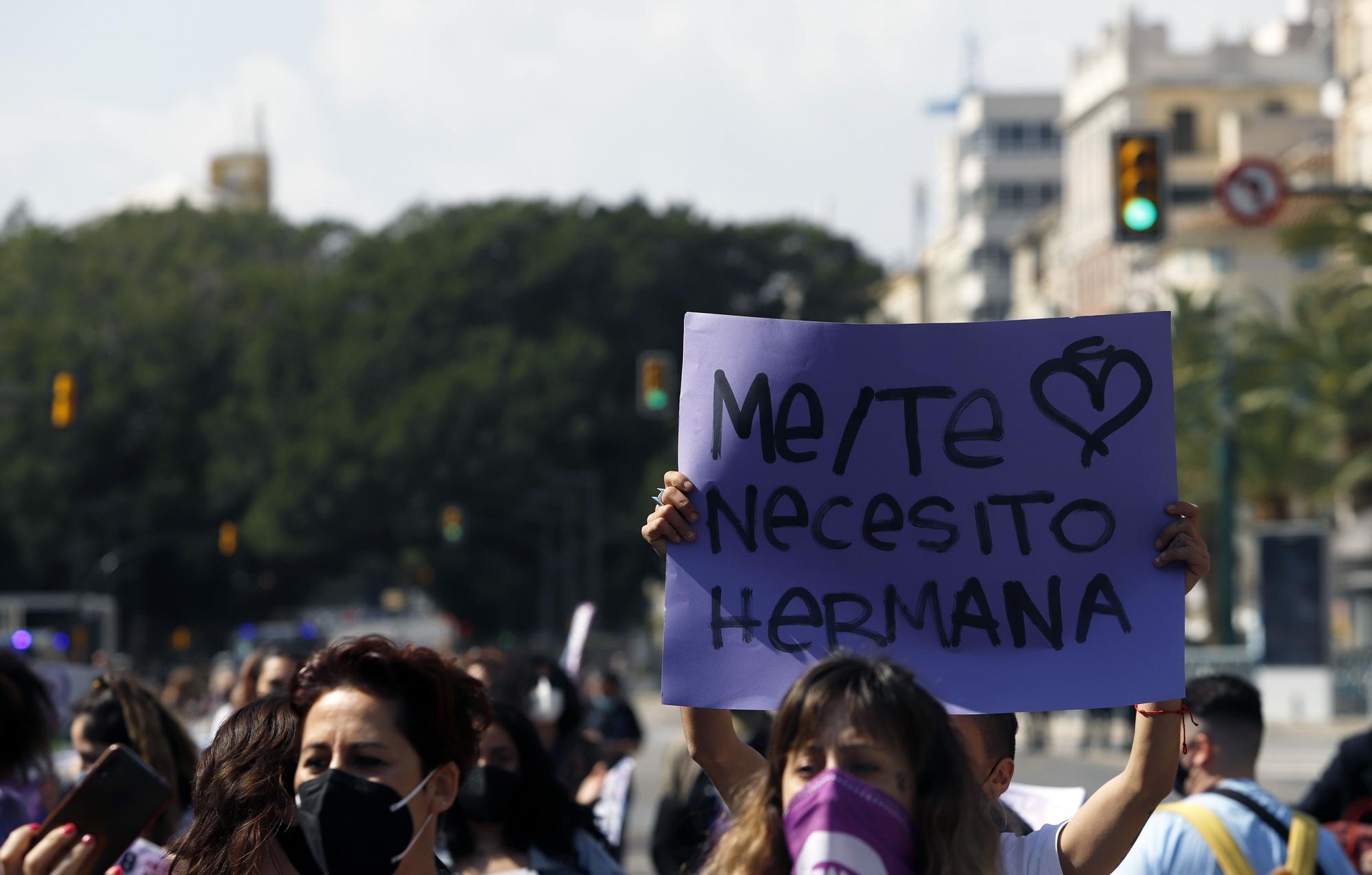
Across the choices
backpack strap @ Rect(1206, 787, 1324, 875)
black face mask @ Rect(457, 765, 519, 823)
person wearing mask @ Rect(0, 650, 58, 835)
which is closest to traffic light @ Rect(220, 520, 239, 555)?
person wearing mask @ Rect(0, 650, 58, 835)

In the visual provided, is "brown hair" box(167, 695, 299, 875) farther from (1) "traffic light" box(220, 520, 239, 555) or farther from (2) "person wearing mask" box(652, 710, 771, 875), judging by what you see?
(1) "traffic light" box(220, 520, 239, 555)

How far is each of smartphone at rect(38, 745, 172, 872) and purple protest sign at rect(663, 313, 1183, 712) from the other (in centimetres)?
86

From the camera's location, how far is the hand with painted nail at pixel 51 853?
3.48m

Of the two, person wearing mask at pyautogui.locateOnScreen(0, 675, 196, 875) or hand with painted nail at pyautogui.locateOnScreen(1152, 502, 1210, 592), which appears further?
person wearing mask at pyautogui.locateOnScreen(0, 675, 196, 875)

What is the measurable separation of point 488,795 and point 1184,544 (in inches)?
86.0

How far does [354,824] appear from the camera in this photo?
378 centimetres

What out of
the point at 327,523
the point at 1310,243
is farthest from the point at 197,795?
the point at 327,523

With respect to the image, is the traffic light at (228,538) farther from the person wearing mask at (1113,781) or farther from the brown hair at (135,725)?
the person wearing mask at (1113,781)

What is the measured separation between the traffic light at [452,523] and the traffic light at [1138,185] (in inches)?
1530

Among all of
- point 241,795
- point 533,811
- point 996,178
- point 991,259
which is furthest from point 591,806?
point 996,178

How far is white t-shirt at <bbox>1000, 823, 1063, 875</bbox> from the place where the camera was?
3.89 metres

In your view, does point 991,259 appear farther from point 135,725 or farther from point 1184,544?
point 1184,544

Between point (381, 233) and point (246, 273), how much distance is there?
4672 mm

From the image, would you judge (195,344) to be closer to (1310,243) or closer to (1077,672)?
(1310,243)
